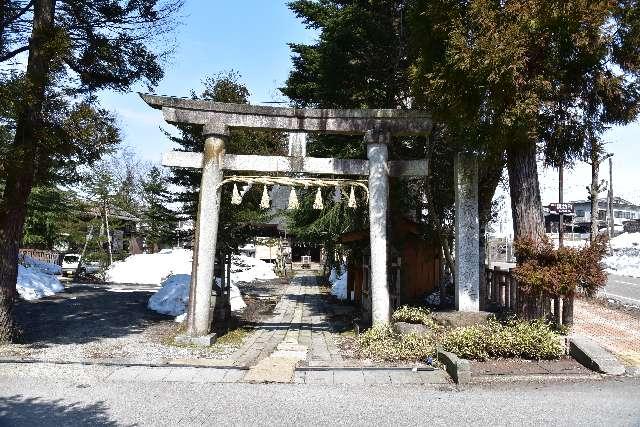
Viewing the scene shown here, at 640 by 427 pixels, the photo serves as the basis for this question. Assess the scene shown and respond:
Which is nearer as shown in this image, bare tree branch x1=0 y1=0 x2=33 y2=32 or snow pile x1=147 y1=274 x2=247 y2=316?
bare tree branch x1=0 y1=0 x2=33 y2=32

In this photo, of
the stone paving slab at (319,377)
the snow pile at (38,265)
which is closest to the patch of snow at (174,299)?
the stone paving slab at (319,377)

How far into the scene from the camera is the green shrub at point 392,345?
8555 millimetres

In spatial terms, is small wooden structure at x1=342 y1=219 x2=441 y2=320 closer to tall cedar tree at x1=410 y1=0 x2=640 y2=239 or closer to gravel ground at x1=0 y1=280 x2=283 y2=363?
gravel ground at x1=0 y1=280 x2=283 y2=363

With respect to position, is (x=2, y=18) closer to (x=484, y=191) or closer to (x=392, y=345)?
(x=392, y=345)

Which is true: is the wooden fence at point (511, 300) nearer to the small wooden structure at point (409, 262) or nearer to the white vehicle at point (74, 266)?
the small wooden structure at point (409, 262)

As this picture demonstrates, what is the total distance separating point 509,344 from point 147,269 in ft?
75.2

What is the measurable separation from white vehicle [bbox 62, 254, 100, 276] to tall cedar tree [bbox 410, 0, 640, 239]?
77.9 ft

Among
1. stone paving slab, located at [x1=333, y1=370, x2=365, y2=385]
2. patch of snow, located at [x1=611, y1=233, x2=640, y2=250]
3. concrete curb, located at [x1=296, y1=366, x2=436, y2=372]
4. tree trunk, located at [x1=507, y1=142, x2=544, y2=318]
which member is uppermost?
patch of snow, located at [x1=611, y1=233, x2=640, y2=250]

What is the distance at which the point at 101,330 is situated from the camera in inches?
451

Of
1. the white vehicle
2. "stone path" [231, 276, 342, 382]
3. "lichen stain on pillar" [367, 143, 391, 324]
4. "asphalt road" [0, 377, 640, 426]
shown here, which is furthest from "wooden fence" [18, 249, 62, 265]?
"lichen stain on pillar" [367, 143, 391, 324]

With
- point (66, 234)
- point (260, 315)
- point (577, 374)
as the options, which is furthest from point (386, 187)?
point (66, 234)

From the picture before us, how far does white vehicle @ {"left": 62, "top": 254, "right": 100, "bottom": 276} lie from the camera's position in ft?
91.0

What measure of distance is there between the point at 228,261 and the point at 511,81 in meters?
8.89

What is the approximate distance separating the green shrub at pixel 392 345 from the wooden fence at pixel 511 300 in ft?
6.14
